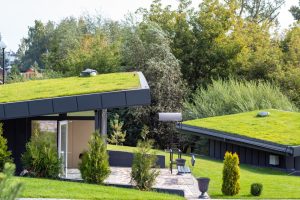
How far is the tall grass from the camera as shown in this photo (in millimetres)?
30594

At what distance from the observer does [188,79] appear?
124ft

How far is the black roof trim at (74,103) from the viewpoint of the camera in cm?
1543

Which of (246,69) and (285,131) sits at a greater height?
(246,69)

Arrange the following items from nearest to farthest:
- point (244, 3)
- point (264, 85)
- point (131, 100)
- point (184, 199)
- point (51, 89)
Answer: point (184, 199) < point (131, 100) < point (51, 89) < point (264, 85) < point (244, 3)

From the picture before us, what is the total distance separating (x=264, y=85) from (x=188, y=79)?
7134 mm

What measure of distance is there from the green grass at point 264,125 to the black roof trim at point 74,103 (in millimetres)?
7812

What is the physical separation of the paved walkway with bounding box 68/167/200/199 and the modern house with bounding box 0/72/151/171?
4.14 ft

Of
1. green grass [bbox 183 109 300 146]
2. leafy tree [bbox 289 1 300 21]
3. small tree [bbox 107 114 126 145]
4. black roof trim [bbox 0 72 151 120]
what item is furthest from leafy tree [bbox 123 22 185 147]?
leafy tree [bbox 289 1 300 21]

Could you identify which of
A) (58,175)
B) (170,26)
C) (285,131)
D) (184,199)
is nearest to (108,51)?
(170,26)

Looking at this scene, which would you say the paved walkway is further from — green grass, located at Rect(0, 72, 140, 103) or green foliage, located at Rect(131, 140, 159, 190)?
green grass, located at Rect(0, 72, 140, 103)

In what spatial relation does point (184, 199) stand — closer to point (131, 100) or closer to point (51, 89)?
point (131, 100)

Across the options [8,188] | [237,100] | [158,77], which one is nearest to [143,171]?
[8,188]

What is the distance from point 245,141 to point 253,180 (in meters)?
5.13

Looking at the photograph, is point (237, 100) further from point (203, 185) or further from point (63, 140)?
point (203, 185)
